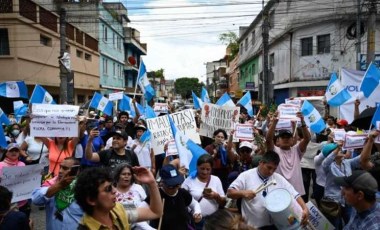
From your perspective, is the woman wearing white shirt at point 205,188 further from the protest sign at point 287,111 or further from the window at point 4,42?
the window at point 4,42

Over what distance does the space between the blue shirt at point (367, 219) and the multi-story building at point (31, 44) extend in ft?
56.7

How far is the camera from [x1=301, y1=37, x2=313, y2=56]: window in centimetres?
2581

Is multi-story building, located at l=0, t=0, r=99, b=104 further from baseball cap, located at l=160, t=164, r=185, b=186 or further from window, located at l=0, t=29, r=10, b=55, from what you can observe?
baseball cap, located at l=160, t=164, r=185, b=186

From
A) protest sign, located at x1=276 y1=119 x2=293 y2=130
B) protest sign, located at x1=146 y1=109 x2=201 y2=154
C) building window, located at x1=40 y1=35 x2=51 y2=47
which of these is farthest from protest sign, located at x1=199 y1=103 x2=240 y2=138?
building window, located at x1=40 y1=35 x2=51 y2=47

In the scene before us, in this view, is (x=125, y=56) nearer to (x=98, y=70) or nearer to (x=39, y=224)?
(x=98, y=70)

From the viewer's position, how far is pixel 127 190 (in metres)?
4.02

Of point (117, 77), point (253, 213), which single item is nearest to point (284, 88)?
point (117, 77)

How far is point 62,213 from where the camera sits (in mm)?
3621

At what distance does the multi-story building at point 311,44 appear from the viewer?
24172 millimetres

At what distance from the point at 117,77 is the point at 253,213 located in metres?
36.5

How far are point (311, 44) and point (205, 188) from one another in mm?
23271

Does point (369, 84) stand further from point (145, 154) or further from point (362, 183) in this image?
point (362, 183)

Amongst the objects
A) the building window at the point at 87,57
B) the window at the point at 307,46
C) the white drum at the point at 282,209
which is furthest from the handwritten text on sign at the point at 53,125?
the building window at the point at 87,57

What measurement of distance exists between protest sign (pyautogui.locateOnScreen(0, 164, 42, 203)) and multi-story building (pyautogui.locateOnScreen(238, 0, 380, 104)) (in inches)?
759
